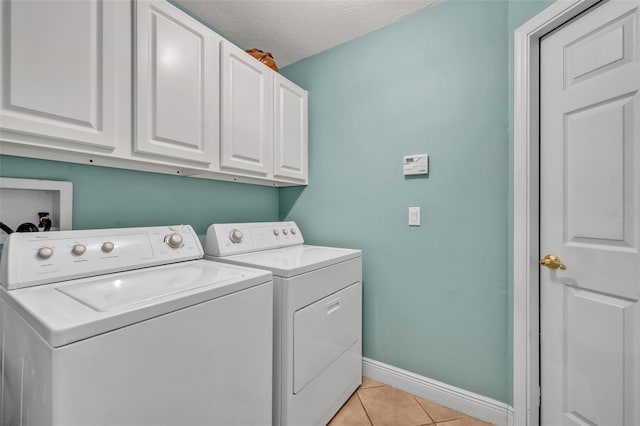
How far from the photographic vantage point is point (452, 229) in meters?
1.67

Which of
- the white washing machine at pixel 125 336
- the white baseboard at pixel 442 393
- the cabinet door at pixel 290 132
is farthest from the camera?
the cabinet door at pixel 290 132

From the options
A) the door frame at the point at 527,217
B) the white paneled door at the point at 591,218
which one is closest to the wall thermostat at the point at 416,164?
the door frame at the point at 527,217

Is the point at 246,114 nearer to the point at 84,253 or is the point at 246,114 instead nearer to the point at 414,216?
the point at 84,253

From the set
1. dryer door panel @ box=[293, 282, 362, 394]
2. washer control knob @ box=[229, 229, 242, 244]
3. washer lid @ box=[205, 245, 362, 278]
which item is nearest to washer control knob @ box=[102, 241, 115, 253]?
washer lid @ box=[205, 245, 362, 278]

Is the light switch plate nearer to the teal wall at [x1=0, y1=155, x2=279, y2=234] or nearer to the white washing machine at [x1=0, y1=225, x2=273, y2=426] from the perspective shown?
the white washing machine at [x1=0, y1=225, x2=273, y2=426]

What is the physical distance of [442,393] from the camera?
1.68 m

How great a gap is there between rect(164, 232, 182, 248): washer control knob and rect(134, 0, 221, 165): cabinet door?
398mm

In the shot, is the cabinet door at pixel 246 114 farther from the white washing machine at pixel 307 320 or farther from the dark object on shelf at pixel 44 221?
the dark object on shelf at pixel 44 221

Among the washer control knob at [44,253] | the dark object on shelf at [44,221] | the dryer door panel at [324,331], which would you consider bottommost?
the dryer door panel at [324,331]

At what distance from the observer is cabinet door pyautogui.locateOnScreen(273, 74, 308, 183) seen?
6.41ft

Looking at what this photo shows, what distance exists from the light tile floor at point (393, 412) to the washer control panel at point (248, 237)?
111 cm

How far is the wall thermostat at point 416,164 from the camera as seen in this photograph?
174 cm

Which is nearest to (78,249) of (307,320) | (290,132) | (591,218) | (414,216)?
(307,320)

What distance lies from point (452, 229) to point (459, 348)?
2.36 ft
